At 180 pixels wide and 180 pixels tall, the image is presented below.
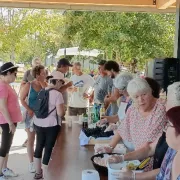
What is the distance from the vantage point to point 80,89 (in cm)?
502

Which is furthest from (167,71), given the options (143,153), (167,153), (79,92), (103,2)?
(167,153)

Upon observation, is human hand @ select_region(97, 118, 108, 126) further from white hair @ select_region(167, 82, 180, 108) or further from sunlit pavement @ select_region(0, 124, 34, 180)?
sunlit pavement @ select_region(0, 124, 34, 180)

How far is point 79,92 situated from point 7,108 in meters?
1.60

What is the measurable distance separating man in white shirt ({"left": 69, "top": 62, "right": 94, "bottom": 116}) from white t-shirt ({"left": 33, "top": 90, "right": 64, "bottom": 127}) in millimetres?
1480

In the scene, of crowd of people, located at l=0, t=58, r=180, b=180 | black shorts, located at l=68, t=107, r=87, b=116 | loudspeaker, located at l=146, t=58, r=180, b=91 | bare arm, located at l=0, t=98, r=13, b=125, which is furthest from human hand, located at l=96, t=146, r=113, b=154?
black shorts, located at l=68, t=107, r=87, b=116

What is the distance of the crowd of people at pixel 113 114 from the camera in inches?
58.2

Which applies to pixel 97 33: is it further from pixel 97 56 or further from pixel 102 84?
pixel 102 84

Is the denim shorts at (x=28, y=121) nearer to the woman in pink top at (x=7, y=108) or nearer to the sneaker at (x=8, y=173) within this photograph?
the woman in pink top at (x=7, y=108)

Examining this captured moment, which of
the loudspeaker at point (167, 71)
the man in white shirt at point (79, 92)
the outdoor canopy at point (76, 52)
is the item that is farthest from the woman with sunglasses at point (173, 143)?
the outdoor canopy at point (76, 52)

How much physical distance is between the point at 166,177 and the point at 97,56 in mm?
10155

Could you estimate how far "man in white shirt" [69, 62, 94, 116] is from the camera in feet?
15.5

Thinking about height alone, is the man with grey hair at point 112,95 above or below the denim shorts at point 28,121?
above

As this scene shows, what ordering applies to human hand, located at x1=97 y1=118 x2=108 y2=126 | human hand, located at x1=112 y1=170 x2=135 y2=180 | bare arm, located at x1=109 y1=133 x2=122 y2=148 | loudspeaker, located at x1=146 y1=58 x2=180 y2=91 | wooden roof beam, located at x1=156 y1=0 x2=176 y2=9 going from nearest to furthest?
human hand, located at x1=112 y1=170 x2=135 y2=180, bare arm, located at x1=109 y1=133 x2=122 y2=148, human hand, located at x1=97 y1=118 x2=108 y2=126, loudspeaker, located at x1=146 y1=58 x2=180 y2=91, wooden roof beam, located at x1=156 y1=0 x2=176 y2=9

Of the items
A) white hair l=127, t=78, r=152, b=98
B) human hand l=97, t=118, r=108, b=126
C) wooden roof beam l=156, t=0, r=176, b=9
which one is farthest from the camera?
wooden roof beam l=156, t=0, r=176, b=9
